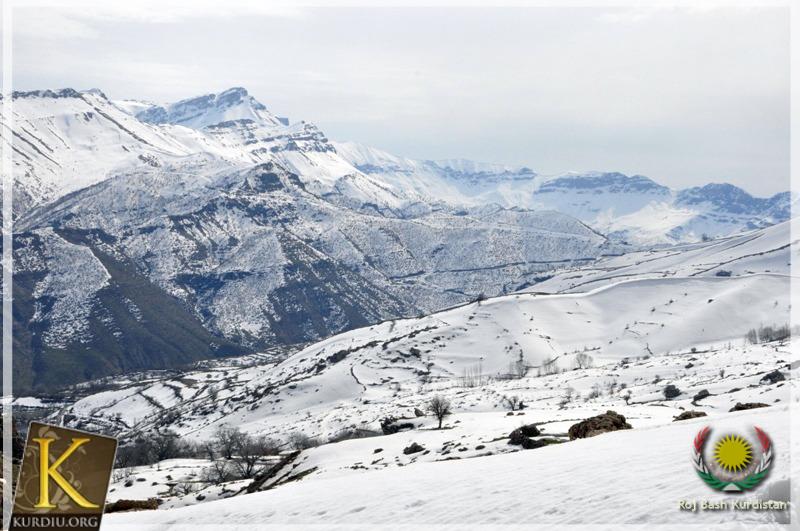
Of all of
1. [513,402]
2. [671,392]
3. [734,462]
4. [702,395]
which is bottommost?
[513,402]

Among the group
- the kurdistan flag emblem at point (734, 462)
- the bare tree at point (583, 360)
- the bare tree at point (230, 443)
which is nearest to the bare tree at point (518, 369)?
the bare tree at point (583, 360)

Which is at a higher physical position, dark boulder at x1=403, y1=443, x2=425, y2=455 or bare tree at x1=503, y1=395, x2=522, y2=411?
dark boulder at x1=403, y1=443, x2=425, y2=455

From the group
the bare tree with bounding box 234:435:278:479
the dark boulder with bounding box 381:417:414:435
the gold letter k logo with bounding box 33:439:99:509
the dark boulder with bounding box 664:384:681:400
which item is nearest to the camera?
the gold letter k logo with bounding box 33:439:99:509

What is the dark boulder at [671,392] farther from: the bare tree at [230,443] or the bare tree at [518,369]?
the bare tree at [518,369]

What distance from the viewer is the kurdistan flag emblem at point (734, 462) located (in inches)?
794

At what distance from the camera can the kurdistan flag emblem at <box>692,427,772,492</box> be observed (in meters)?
20.2

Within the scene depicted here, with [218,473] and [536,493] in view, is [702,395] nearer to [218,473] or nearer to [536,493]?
[218,473]

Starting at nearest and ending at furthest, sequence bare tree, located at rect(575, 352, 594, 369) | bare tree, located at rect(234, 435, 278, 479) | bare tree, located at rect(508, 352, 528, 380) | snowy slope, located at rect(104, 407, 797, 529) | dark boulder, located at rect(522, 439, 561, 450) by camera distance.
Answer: snowy slope, located at rect(104, 407, 797, 529), dark boulder, located at rect(522, 439, 561, 450), bare tree, located at rect(234, 435, 278, 479), bare tree, located at rect(575, 352, 594, 369), bare tree, located at rect(508, 352, 528, 380)

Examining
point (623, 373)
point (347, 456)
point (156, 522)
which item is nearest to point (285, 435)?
point (623, 373)

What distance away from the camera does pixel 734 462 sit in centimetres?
2069

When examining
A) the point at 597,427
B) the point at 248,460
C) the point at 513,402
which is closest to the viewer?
the point at 597,427

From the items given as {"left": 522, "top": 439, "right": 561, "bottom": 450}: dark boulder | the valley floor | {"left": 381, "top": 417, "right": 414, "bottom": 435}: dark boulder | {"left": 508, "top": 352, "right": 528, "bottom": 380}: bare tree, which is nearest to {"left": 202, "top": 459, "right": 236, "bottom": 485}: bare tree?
{"left": 381, "top": 417, "right": 414, "bottom": 435}: dark boulder

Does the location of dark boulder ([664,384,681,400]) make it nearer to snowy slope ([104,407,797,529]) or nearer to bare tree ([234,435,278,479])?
bare tree ([234,435,278,479])

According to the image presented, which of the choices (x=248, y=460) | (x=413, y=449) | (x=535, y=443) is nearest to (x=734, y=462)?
(x=535, y=443)
